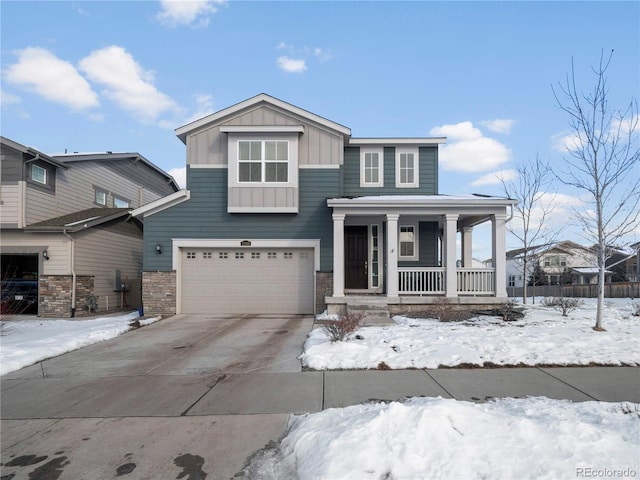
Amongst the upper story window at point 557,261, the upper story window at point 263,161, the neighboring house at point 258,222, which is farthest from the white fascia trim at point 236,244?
the upper story window at point 557,261

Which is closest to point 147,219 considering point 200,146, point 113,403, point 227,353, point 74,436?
point 200,146

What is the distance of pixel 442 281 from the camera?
12.0 metres

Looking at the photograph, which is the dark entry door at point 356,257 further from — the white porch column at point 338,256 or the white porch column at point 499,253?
the white porch column at point 499,253

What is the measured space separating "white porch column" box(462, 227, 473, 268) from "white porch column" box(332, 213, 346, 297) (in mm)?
5220

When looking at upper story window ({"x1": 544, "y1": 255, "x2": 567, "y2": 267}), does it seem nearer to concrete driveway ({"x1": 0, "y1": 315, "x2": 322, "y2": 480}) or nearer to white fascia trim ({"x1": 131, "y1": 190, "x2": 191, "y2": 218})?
white fascia trim ({"x1": 131, "y1": 190, "x2": 191, "y2": 218})

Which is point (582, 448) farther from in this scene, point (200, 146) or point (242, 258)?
point (200, 146)

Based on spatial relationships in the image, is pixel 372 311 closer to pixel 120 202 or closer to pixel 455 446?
pixel 455 446

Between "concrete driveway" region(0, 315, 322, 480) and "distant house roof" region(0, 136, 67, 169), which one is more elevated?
"distant house roof" region(0, 136, 67, 169)

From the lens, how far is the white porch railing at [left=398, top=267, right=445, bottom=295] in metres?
11.9

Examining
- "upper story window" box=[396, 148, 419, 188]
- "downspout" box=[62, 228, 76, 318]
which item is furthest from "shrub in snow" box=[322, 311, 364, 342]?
"downspout" box=[62, 228, 76, 318]

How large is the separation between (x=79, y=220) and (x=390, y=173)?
428 inches

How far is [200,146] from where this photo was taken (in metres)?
13.2

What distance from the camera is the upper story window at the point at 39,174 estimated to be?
13756 millimetres

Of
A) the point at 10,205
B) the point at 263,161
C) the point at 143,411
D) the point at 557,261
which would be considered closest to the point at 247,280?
the point at 263,161
